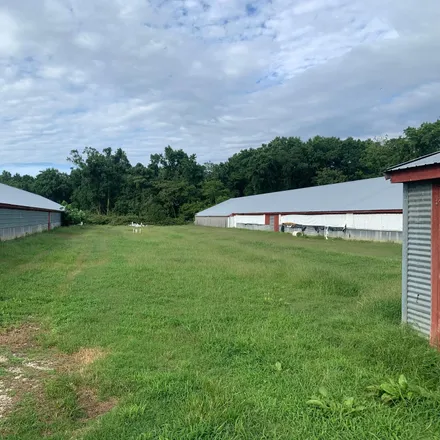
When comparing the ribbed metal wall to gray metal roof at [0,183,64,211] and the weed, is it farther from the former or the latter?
gray metal roof at [0,183,64,211]

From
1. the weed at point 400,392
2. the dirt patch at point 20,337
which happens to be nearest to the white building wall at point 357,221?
the weed at point 400,392

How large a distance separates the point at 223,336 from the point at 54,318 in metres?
3.16

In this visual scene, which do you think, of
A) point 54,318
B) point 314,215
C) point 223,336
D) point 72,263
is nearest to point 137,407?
point 223,336

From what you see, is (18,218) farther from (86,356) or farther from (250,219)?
(250,219)

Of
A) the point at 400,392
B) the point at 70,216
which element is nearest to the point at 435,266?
the point at 400,392

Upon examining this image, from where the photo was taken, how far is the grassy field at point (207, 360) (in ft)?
11.1

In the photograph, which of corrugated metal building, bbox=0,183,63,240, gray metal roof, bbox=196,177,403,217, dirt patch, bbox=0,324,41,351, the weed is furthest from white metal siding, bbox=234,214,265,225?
the weed

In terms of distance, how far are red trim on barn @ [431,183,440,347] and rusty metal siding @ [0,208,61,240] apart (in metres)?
22.8

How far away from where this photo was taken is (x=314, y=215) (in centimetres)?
3438

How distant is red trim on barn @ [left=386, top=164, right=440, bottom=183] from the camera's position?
16.7 ft

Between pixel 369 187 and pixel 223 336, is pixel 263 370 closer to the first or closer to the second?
pixel 223 336

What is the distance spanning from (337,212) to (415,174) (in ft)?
87.2

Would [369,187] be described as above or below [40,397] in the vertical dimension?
above

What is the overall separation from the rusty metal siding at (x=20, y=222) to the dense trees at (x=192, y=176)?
3476 cm
